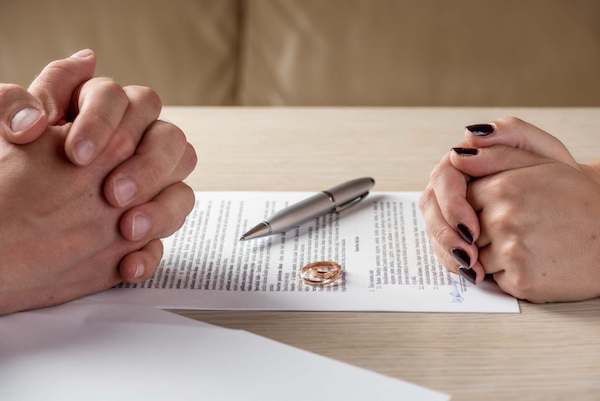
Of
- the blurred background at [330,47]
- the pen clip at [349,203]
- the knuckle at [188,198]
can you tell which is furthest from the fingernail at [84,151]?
the blurred background at [330,47]

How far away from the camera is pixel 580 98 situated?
1751mm

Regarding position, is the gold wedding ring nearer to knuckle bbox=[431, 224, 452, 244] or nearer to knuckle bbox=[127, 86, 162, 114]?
knuckle bbox=[431, 224, 452, 244]

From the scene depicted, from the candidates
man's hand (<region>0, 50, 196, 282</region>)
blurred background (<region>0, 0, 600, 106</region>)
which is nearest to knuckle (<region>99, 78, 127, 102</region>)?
man's hand (<region>0, 50, 196, 282</region>)

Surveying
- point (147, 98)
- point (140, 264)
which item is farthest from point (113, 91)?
point (140, 264)

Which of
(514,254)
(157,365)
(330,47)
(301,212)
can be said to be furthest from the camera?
(330,47)

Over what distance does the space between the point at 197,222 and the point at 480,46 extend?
1.02 m

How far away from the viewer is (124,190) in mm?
705

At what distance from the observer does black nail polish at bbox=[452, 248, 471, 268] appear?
28.3 inches

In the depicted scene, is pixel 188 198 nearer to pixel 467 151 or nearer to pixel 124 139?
pixel 124 139

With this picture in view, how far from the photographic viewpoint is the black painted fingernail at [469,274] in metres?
0.72

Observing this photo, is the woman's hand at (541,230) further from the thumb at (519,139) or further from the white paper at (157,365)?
the white paper at (157,365)

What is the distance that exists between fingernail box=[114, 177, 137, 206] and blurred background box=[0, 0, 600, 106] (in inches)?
41.7

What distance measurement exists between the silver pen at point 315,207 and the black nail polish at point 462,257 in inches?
6.7
